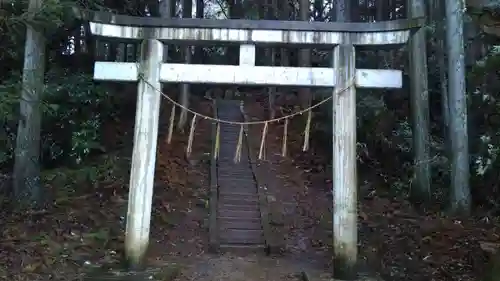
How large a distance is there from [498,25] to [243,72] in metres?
5.01

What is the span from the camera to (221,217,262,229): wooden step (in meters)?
9.95

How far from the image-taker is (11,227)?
8.54 metres

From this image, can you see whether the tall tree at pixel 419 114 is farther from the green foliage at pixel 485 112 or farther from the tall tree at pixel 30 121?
the tall tree at pixel 30 121

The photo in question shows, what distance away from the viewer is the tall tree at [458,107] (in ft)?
30.4

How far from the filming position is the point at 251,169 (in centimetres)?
1271

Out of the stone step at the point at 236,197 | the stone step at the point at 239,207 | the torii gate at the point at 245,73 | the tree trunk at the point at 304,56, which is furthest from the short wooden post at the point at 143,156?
the tree trunk at the point at 304,56

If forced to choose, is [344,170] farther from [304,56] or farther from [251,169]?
[304,56]

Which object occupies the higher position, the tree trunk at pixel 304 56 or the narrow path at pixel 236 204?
the tree trunk at pixel 304 56

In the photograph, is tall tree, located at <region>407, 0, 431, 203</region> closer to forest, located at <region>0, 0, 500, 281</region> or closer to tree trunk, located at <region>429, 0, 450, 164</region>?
forest, located at <region>0, 0, 500, 281</region>

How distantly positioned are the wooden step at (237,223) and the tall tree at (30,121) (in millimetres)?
3629

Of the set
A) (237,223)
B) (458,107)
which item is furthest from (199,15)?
(458,107)

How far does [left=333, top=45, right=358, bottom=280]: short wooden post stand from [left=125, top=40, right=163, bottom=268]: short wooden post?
2.64m

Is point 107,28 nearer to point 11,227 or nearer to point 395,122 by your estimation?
point 11,227

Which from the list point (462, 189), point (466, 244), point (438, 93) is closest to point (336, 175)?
point (466, 244)
